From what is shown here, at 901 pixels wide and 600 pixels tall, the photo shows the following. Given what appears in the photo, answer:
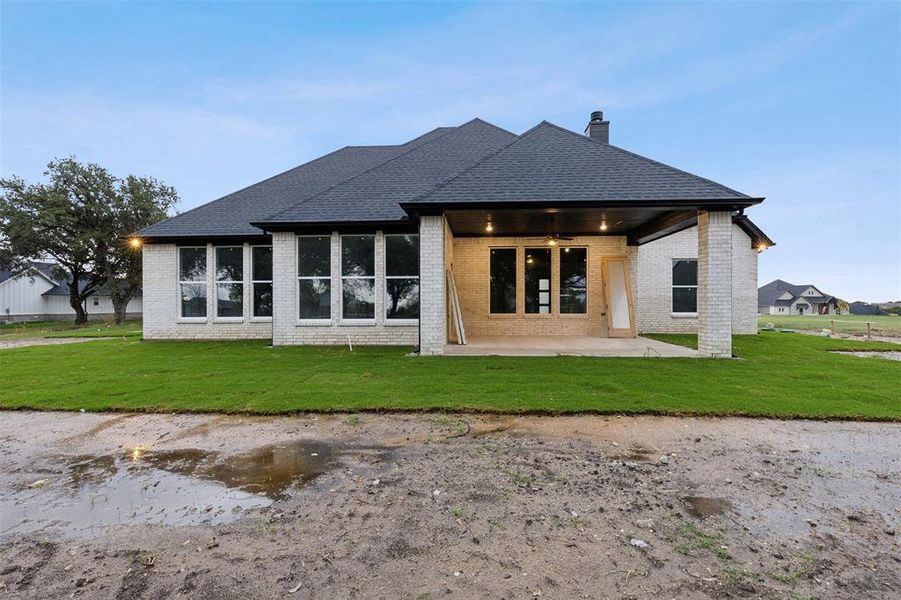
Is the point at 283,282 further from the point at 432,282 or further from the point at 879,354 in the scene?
the point at 879,354

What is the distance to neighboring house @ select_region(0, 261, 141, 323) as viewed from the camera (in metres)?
34.2

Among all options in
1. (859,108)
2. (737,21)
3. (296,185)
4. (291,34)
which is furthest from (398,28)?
(859,108)

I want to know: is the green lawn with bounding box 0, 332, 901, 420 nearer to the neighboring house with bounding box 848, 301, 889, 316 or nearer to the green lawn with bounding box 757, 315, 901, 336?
the green lawn with bounding box 757, 315, 901, 336

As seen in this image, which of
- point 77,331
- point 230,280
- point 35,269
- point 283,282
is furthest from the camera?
point 35,269

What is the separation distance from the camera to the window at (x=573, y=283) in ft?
43.5

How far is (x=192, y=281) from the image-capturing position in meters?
12.7

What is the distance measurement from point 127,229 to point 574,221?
30.0 m

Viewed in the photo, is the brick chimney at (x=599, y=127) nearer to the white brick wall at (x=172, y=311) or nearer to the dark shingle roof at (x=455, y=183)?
the dark shingle roof at (x=455, y=183)

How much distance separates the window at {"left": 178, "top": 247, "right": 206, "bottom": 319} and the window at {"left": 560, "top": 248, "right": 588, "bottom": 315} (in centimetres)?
1210

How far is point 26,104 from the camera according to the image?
21.3 meters

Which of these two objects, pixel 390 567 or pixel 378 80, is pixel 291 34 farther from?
pixel 390 567

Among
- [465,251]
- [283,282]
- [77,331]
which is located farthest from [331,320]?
[77,331]

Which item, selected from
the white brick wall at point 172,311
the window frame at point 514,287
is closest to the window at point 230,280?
the white brick wall at point 172,311

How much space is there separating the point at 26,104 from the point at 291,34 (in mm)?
15273
